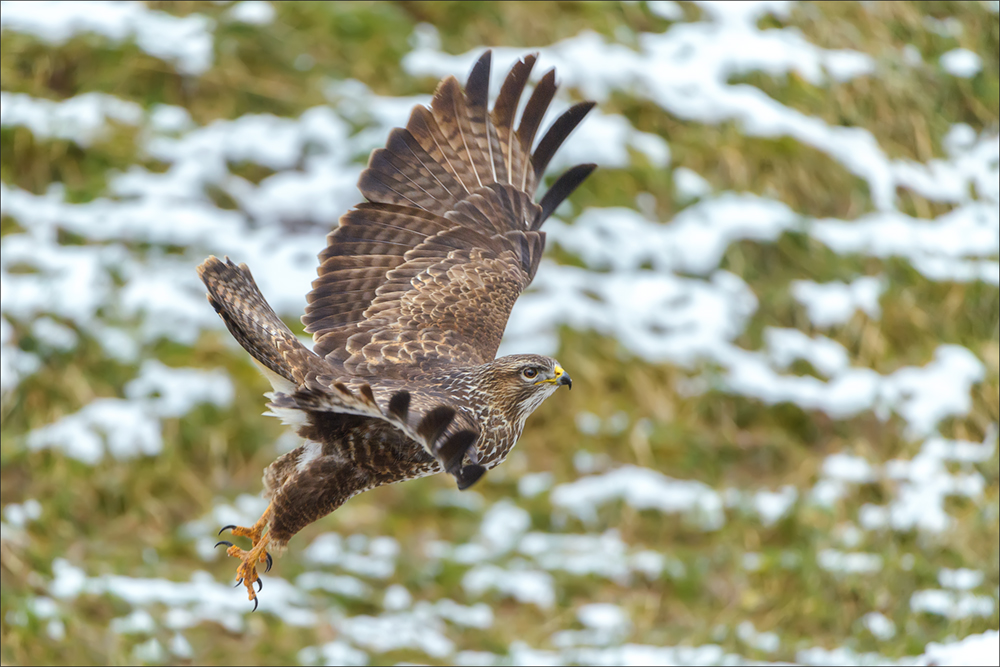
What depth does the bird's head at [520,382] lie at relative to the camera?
4.93 metres

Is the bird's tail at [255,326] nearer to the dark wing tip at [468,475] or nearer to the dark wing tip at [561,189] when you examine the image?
the dark wing tip at [468,475]

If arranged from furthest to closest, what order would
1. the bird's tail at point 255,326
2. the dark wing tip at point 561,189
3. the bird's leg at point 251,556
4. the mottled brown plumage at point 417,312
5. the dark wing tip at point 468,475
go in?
the dark wing tip at point 561,189, the bird's leg at point 251,556, the mottled brown plumage at point 417,312, the bird's tail at point 255,326, the dark wing tip at point 468,475

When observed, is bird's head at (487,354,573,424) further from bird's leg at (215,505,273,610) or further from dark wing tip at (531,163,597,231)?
dark wing tip at (531,163,597,231)

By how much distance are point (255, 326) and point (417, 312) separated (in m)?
1.23

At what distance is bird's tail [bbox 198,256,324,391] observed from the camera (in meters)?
4.44

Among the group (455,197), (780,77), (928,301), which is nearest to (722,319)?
(928,301)

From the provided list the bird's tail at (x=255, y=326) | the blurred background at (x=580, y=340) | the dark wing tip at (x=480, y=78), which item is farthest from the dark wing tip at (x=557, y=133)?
the blurred background at (x=580, y=340)

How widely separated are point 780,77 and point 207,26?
4771 millimetres

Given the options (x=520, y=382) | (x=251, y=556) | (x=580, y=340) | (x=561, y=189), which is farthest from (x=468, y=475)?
(x=580, y=340)

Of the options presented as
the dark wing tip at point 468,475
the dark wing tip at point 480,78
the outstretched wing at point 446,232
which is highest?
the dark wing tip at point 480,78

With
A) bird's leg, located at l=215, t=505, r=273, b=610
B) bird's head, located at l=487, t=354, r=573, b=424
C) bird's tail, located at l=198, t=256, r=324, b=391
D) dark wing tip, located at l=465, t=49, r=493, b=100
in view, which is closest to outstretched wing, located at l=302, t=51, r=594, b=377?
dark wing tip, located at l=465, t=49, r=493, b=100

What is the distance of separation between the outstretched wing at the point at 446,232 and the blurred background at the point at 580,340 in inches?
115

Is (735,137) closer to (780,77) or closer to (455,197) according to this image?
(780,77)

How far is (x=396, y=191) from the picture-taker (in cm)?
589
